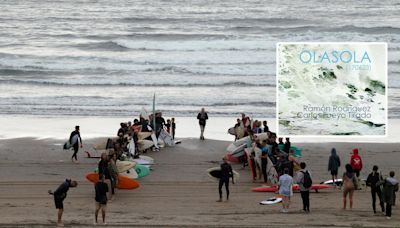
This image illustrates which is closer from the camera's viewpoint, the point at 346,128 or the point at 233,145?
the point at 233,145

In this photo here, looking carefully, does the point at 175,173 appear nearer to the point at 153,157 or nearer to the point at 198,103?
the point at 153,157

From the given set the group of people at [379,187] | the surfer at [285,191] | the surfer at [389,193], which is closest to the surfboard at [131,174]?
the surfer at [285,191]

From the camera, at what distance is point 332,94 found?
118 ft

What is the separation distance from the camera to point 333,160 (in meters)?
20.9

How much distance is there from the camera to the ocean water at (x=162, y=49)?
37.3m

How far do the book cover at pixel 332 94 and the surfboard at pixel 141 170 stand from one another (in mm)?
8713

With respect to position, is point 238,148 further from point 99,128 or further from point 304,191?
point 99,128

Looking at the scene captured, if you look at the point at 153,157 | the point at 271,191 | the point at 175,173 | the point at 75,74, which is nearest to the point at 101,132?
the point at 153,157

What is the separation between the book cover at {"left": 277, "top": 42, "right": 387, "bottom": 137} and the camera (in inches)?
1185

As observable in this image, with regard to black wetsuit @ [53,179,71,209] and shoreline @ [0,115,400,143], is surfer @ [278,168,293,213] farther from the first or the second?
shoreline @ [0,115,400,143]

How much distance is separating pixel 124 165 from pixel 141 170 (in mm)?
941

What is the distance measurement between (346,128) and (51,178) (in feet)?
38.3

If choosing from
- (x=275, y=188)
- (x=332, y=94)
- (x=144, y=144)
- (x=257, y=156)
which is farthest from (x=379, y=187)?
(x=332, y=94)

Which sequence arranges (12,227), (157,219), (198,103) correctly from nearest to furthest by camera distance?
(12,227), (157,219), (198,103)
